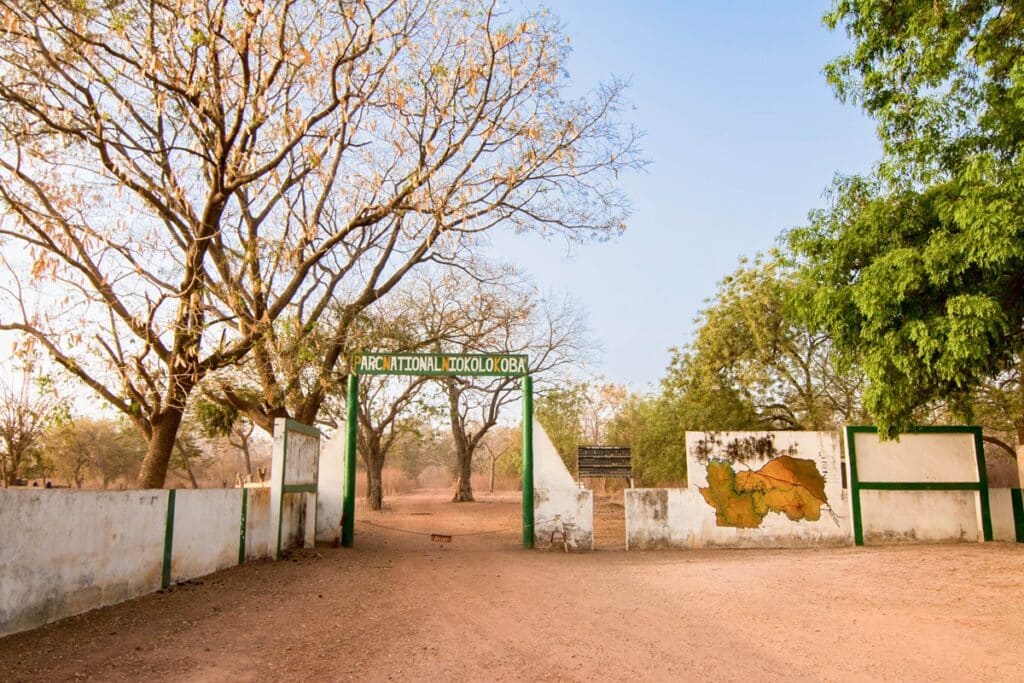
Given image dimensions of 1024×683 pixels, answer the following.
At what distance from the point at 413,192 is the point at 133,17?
4.97 m

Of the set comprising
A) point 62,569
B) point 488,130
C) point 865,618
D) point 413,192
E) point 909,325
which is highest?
point 488,130

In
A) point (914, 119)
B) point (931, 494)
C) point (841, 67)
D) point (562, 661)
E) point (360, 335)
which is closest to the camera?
point (562, 661)

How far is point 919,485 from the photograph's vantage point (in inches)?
544

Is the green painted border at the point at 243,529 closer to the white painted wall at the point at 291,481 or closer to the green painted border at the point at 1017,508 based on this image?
the white painted wall at the point at 291,481

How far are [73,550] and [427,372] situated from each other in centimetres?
794

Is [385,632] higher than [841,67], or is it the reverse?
[841,67]

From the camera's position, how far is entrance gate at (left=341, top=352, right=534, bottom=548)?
1415cm

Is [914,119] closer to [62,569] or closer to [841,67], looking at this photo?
[841,67]

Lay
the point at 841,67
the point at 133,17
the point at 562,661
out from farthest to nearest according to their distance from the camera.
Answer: the point at 841,67
the point at 133,17
the point at 562,661

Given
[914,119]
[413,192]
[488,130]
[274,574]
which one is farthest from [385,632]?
[914,119]

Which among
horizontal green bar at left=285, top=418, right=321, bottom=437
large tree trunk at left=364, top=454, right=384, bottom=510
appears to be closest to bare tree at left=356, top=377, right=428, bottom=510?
large tree trunk at left=364, top=454, right=384, bottom=510

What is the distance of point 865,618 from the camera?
7594 mm

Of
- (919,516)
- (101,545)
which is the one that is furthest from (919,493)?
(101,545)

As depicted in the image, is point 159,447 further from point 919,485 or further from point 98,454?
point 98,454
